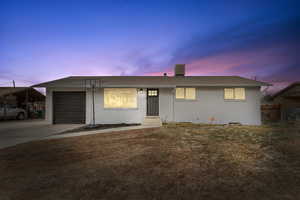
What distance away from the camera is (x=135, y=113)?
1033cm

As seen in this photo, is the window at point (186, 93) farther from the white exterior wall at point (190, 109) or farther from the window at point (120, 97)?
the window at point (120, 97)

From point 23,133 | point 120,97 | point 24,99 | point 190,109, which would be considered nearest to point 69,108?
point 23,133

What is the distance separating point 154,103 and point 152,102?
161 millimetres

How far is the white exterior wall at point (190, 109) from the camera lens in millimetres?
10352

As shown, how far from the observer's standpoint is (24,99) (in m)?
16.2

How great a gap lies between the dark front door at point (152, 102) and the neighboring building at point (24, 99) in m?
12.8

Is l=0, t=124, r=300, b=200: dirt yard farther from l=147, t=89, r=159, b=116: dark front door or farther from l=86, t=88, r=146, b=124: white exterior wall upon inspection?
l=147, t=89, r=159, b=116: dark front door

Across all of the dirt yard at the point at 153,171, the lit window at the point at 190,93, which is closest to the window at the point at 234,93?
the lit window at the point at 190,93

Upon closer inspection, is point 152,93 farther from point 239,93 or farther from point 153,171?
point 153,171

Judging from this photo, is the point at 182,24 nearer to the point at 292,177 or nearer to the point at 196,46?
the point at 196,46

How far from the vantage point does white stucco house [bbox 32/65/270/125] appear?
10.4 meters

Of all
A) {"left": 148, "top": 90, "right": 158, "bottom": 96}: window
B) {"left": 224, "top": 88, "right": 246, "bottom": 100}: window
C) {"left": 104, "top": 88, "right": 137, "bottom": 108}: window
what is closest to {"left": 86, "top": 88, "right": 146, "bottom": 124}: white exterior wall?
{"left": 104, "top": 88, "right": 137, "bottom": 108}: window

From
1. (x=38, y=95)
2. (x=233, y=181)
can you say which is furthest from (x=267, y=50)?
(x=38, y=95)

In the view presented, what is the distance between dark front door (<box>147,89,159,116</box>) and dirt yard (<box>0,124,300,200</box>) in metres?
5.34
